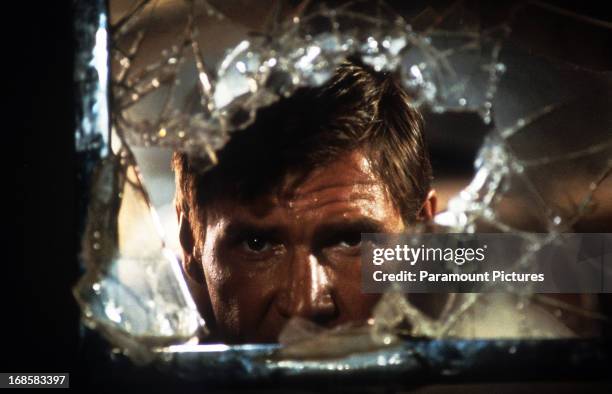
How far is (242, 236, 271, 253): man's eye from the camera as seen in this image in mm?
1274

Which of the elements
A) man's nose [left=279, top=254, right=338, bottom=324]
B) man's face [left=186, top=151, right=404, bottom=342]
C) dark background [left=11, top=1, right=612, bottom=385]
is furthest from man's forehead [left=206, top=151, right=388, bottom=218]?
dark background [left=11, top=1, right=612, bottom=385]

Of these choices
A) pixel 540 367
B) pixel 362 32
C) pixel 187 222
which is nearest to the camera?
pixel 540 367

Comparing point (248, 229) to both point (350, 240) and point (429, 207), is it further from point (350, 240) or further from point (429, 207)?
point (429, 207)

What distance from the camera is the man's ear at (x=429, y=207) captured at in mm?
1288

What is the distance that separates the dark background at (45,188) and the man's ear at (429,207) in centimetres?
37

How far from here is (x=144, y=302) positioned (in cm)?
116

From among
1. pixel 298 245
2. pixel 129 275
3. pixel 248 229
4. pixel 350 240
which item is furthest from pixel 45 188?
pixel 350 240

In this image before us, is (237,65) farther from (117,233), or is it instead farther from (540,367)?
(540,367)

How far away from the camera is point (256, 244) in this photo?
1.28 meters

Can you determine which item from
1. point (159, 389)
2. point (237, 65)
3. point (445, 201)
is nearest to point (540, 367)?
point (445, 201)

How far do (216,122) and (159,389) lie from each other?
502mm

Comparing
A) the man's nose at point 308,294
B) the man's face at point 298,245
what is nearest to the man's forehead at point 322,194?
the man's face at point 298,245

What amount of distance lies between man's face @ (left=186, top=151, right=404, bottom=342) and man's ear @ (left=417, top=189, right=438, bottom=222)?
50mm

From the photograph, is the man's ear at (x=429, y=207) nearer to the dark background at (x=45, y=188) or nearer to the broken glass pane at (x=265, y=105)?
the broken glass pane at (x=265, y=105)
